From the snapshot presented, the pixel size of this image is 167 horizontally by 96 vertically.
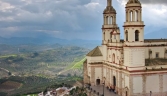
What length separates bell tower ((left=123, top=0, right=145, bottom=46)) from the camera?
41875 millimetres

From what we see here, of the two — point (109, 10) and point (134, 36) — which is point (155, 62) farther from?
point (109, 10)

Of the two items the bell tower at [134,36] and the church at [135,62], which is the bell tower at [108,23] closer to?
the church at [135,62]

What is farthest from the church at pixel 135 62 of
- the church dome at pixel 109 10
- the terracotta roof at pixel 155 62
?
the church dome at pixel 109 10

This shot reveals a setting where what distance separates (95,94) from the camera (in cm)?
4622

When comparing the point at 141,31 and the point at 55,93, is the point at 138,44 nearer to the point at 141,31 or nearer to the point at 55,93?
the point at 141,31

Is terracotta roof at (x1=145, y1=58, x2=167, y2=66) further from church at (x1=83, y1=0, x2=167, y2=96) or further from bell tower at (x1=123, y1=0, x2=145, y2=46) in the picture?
bell tower at (x1=123, y1=0, x2=145, y2=46)

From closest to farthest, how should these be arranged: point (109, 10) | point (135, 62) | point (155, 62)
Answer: point (135, 62), point (155, 62), point (109, 10)

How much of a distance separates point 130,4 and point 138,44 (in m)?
6.99

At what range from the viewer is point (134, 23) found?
137 feet

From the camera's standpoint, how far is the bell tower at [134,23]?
137ft

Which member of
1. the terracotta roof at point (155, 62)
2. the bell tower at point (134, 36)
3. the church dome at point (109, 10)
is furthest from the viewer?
the church dome at point (109, 10)

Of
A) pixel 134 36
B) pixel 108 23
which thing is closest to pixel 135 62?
pixel 134 36

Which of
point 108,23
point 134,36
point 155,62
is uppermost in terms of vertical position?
point 108,23

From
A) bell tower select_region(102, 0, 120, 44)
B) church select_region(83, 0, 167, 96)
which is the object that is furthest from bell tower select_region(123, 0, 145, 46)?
bell tower select_region(102, 0, 120, 44)
